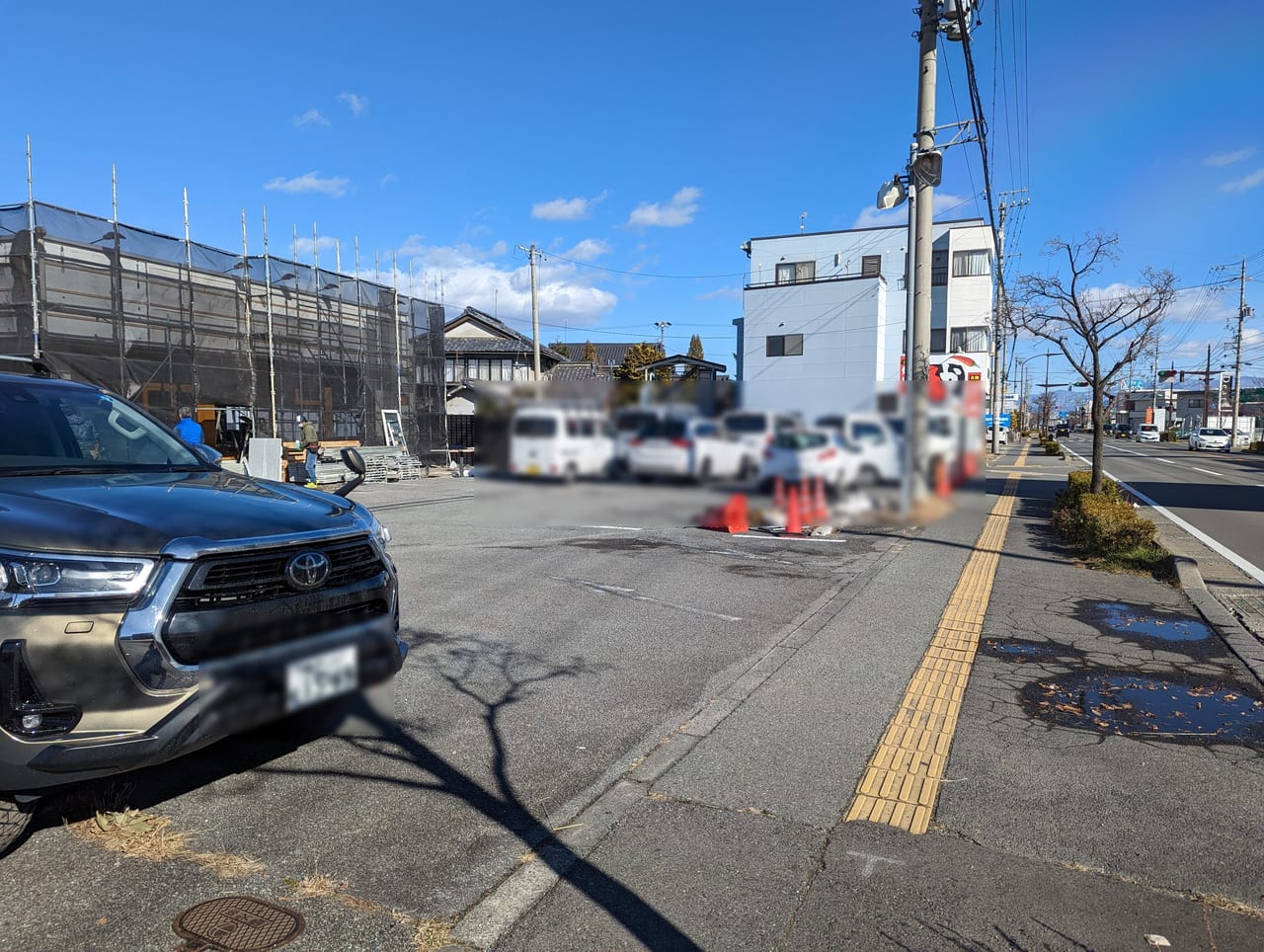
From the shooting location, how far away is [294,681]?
3.39 ft

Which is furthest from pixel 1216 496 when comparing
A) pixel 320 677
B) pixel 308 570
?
pixel 320 677

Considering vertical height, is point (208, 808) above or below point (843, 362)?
below

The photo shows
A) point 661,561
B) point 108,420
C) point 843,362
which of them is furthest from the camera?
point 661,561

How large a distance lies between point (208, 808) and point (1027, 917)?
4140mm

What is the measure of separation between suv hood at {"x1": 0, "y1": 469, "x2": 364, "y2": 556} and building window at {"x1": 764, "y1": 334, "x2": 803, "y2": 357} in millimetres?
1697

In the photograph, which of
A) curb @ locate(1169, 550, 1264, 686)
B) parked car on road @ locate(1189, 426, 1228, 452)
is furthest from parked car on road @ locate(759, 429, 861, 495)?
parked car on road @ locate(1189, 426, 1228, 452)

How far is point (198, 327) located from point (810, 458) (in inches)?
1057

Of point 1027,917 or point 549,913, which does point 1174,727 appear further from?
point 549,913

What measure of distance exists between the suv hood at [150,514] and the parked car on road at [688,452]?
208cm

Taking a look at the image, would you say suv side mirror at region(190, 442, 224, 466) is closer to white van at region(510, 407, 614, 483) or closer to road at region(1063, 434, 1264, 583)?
white van at region(510, 407, 614, 483)

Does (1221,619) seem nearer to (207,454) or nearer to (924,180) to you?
(924,180)

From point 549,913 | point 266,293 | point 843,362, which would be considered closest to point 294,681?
point 843,362

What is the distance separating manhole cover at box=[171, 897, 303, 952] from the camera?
10.7ft

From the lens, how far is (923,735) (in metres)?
5.46
